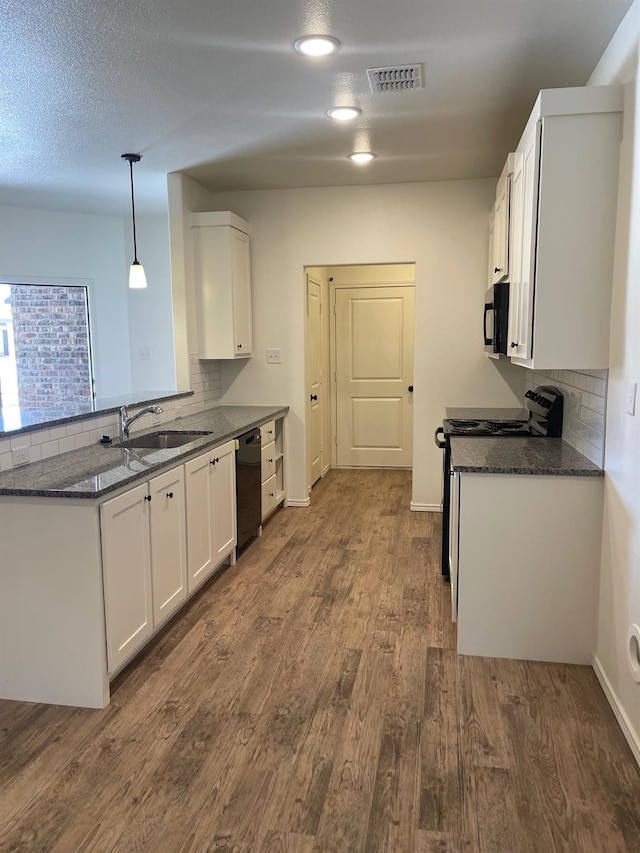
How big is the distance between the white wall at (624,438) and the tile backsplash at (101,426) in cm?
255

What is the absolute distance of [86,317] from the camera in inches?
249

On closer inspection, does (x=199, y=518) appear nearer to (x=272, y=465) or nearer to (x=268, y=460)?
(x=268, y=460)

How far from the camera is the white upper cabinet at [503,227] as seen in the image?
3538mm

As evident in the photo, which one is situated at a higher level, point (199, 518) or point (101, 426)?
point (101, 426)

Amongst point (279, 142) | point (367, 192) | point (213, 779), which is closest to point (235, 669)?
point (213, 779)

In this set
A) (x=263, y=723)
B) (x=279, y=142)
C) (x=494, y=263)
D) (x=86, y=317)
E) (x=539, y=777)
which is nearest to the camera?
(x=539, y=777)

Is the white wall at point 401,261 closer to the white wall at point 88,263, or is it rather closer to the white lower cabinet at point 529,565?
the white wall at point 88,263

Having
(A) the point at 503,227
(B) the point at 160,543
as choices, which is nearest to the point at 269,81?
(A) the point at 503,227

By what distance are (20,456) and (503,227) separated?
2.92 meters

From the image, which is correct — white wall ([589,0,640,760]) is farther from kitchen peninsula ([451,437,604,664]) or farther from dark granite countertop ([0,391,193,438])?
dark granite countertop ([0,391,193,438])

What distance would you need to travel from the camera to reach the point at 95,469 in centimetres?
281

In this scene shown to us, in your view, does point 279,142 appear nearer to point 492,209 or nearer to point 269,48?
point 269,48

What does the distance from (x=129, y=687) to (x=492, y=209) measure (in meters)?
4.07

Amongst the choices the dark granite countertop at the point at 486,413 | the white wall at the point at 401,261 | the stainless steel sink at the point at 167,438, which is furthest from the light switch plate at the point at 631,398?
the white wall at the point at 401,261
